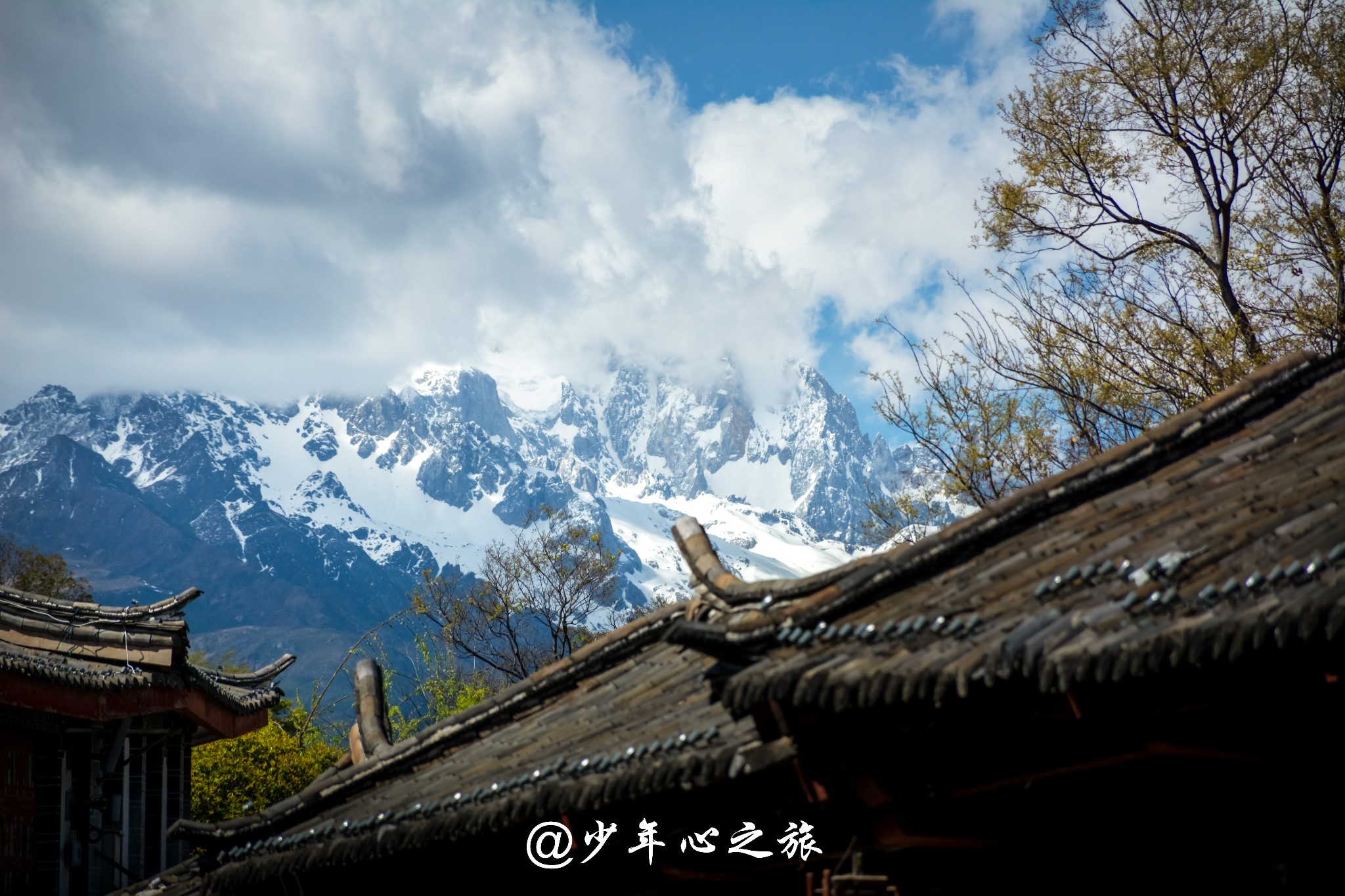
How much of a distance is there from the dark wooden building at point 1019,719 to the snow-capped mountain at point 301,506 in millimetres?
65930

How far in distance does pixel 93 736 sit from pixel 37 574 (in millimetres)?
20381

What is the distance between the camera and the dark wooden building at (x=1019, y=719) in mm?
3252

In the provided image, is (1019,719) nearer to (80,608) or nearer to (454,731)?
(454,731)

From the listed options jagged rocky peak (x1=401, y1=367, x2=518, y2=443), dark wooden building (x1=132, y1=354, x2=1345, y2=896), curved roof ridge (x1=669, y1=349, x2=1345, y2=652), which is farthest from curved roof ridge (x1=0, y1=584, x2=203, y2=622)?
jagged rocky peak (x1=401, y1=367, x2=518, y2=443)

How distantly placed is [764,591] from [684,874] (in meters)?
1.38

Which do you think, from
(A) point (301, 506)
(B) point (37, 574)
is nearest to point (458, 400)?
(A) point (301, 506)

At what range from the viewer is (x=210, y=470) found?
14075cm

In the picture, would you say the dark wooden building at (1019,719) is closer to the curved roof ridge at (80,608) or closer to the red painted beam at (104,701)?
the red painted beam at (104,701)

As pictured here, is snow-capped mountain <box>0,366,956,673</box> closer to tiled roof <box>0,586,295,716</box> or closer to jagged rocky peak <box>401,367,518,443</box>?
jagged rocky peak <box>401,367,518,443</box>

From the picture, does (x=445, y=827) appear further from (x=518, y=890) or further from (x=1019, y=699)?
(x=1019, y=699)

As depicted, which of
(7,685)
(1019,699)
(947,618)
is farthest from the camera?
(7,685)

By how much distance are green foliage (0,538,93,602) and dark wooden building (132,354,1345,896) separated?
24499 millimetres

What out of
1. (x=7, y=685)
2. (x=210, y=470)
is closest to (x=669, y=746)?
(x=7, y=685)

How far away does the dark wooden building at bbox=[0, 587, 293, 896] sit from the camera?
8.90 meters
